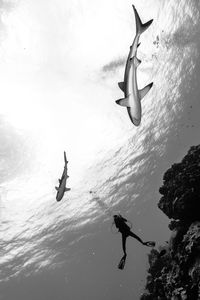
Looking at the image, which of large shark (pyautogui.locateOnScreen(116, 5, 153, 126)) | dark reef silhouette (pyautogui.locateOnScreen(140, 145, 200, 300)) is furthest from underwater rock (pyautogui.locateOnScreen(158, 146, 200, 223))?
large shark (pyautogui.locateOnScreen(116, 5, 153, 126))

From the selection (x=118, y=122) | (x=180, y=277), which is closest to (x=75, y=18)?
(x=118, y=122)

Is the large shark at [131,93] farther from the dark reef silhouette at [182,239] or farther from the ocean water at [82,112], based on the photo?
the dark reef silhouette at [182,239]

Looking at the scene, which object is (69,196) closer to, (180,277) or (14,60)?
(14,60)

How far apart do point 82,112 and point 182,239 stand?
12835mm

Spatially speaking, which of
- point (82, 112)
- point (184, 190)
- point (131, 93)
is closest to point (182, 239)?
point (184, 190)

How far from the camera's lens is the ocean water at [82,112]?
15.2 metres

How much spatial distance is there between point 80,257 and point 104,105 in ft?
121

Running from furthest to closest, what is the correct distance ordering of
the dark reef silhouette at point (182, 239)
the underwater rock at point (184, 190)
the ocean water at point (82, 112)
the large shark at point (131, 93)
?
1. the ocean water at point (82, 112)
2. the underwater rock at point (184, 190)
3. the dark reef silhouette at point (182, 239)
4. the large shark at point (131, 93)

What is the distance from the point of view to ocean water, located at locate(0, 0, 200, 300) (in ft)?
49.9

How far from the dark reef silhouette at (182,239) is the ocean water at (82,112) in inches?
108

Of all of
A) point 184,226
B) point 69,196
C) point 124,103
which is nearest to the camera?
point 124,103

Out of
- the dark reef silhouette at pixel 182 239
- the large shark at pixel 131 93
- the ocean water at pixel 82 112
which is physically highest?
the ocean water at pixel 82 112

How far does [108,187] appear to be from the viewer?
3117cm

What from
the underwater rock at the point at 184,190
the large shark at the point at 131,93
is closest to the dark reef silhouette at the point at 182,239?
the underwater rock at the point at 184,190
